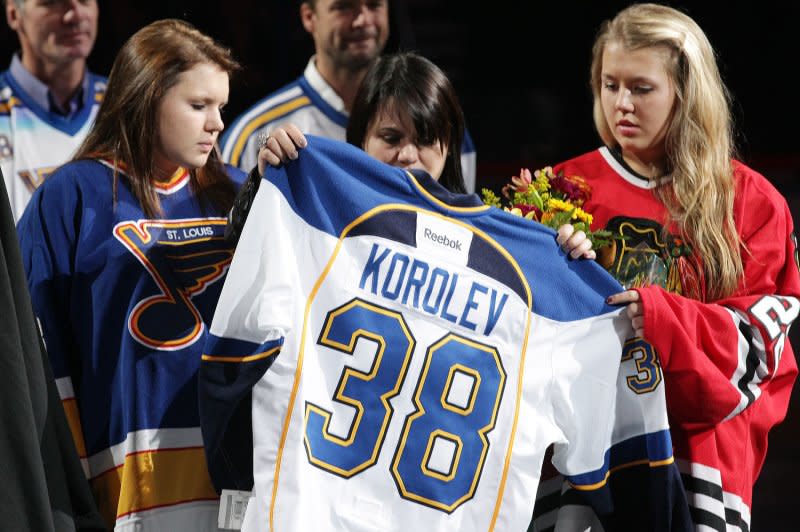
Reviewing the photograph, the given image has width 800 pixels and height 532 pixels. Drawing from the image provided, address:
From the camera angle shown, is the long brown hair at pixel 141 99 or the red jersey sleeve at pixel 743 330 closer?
the red jersey sleeve at pixel 743 330

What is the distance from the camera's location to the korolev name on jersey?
6.28 feet

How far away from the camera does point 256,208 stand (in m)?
1.89

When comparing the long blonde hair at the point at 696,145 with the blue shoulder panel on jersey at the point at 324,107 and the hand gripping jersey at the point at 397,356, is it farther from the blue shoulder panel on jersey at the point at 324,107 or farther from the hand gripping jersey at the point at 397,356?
the blue shoulder panel on jersey at the point at 324,107

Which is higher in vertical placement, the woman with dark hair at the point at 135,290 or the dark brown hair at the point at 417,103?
the dark brown hair at the point at 417,103

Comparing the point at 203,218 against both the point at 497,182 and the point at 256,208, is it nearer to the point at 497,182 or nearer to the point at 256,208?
the point at 256,208

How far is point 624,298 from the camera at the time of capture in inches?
77.5

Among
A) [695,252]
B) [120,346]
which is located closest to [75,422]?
[120,346]

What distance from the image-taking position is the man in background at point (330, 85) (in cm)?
311

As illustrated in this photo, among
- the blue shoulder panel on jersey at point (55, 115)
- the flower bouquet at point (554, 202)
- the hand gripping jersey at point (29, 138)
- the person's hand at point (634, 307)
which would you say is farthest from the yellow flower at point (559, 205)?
the blue shoulder panel on jersey at point (55, 115)

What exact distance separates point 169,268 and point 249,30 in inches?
105

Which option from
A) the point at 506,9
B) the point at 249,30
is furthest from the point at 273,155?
the point at 506,9

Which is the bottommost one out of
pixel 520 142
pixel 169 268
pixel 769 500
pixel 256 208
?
pixel 769 500

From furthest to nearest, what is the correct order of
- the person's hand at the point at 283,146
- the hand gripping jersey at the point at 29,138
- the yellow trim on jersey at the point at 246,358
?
the hand gripping jersey at the point at 29,138 → the person's hand at the point at 283,146 → the yellow trim on jersey at the point at 246,358

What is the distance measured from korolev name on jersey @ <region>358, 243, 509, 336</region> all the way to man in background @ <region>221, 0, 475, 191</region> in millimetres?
1164
